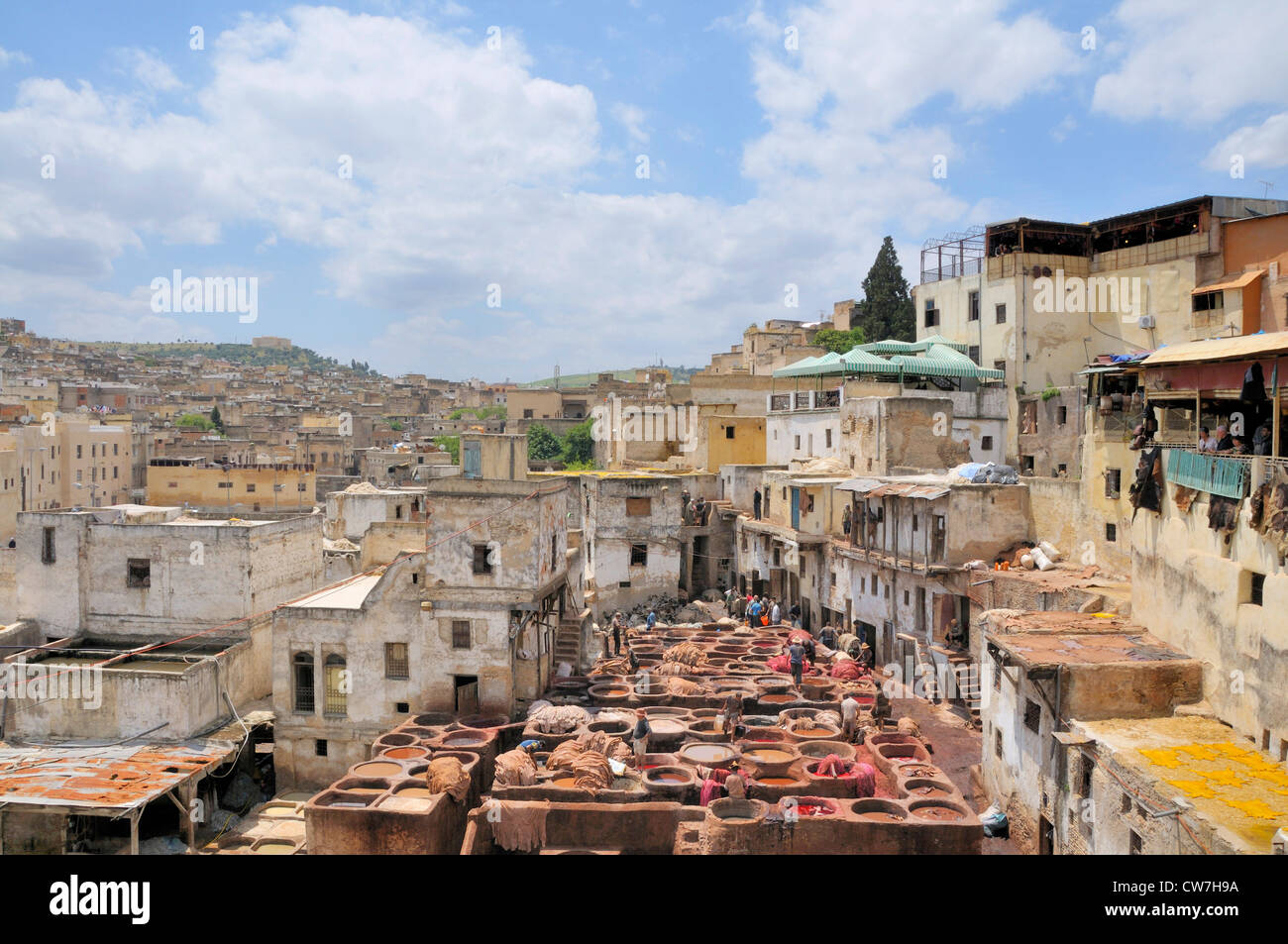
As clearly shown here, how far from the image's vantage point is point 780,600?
38.5 metres

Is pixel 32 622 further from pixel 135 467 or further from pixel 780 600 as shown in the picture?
pixel 135 467

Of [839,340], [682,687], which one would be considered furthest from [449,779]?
[839,340]

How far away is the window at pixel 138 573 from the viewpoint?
1052 inches

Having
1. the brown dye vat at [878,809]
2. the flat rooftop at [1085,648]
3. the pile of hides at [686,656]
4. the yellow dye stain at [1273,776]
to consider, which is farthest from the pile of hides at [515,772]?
the yellow dye stain at [1273,776]

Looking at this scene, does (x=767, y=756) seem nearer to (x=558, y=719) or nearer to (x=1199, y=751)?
(x=558, y=719)

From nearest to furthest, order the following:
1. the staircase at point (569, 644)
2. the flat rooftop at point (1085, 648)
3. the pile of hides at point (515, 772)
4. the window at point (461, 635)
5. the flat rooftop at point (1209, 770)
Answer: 1. the flat rooftop at point (1209, 770)
2. the flat rooftop at point (1085, 648)
3. the pile of hides at point (515, 772)
4. the window at point (461, 635)
5. the staircase at point (569, 644)

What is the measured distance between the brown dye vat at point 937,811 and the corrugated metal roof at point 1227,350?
365 inches

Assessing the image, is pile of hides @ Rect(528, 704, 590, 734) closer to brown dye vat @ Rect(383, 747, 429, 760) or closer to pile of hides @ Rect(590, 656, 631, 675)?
brown dye vat @ Rect(383, 747, 429, 760)

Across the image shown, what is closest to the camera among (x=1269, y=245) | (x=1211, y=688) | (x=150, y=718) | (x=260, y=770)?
(x=1211, y=688)

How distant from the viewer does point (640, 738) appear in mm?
19625

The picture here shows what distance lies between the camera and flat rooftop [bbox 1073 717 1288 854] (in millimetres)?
11125

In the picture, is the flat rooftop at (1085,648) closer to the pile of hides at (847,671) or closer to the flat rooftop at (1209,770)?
the flat rooftop at (1209,770)
